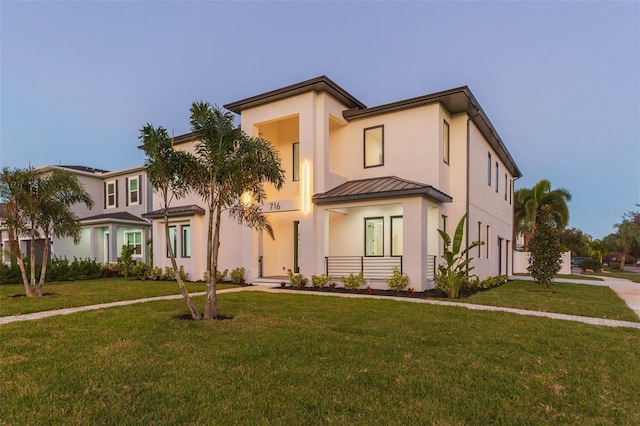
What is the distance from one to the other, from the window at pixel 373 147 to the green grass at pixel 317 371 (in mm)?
8903

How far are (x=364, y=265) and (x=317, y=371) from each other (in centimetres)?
1037

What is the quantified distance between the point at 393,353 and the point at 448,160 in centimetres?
1151

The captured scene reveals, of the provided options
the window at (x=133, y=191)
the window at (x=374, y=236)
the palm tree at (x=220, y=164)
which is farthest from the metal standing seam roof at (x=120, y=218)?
the palm tree at (x=220, y=164)

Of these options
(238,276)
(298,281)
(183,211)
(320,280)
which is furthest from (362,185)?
(183,211)

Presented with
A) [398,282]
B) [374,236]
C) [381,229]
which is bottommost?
[398,282]

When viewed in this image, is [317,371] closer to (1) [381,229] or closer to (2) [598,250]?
(1) [381,229]

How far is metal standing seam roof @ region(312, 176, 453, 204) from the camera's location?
12.8 m

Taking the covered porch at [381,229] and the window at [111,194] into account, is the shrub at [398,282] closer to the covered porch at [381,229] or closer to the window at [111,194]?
the covered porch at [381,229]

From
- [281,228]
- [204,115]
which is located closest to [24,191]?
[204,115]

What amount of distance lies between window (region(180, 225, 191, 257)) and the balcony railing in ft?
26.4

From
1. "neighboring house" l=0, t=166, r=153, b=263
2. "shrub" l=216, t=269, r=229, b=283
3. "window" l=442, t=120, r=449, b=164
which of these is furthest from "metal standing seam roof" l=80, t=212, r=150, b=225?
"window" l=442, t=120, r=449, b=164

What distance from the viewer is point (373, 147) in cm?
1586

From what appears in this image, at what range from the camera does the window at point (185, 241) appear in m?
18.9

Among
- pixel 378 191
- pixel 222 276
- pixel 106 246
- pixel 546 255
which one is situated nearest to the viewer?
pixel 378 191
